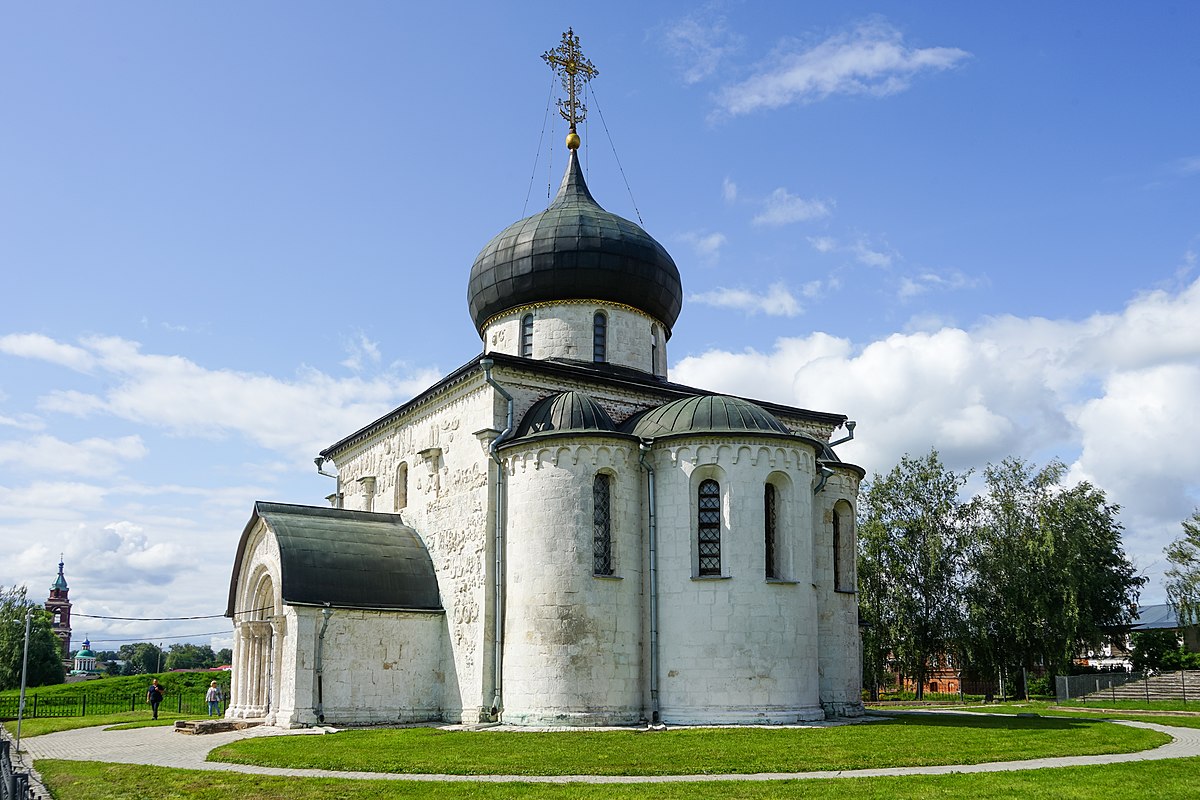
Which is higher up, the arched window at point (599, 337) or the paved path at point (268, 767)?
the arched window at point (599, 337)

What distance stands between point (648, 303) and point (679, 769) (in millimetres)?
16037

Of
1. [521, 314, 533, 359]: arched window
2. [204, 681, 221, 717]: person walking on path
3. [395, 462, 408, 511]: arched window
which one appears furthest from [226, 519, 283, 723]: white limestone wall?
[521, 314, 533, 359]: arched window

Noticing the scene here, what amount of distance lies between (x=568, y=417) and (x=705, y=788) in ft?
37.9

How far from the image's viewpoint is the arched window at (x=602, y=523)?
72.1 feet

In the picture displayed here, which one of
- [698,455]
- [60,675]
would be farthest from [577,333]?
[60,675]

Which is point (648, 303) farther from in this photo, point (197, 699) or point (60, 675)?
point (60, 675)

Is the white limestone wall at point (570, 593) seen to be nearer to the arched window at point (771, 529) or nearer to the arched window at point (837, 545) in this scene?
the arched window at point (771, 529)

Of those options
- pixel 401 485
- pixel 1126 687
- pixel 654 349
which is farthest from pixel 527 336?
pixel 1126 687

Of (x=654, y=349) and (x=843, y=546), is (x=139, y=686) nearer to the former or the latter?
(x=654, y=349)

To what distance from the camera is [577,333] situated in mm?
26984

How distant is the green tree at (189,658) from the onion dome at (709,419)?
109132mm

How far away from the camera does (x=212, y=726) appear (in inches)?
879

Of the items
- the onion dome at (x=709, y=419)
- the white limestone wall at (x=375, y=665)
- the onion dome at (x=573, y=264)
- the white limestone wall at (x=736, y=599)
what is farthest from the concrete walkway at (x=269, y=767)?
the onion dome at (x=573, y=264)

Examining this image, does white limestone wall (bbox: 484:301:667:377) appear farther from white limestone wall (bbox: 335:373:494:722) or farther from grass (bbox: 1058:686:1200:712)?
grass (bbox: 1058:686:1200:712)
